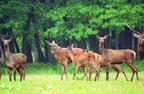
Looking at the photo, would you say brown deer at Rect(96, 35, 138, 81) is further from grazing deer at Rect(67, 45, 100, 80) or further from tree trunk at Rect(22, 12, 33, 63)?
tree trunk at Rect(22, 12, 33, 63)

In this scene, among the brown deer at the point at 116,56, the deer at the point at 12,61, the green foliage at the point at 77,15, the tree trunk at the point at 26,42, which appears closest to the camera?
the deer at the point at 12,61

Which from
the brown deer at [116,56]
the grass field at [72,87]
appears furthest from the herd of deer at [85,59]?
the grass field at [72,87]

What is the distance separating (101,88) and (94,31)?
19.8 metres

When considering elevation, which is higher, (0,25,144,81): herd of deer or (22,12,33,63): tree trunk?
(0,25,144,81): herd of deer

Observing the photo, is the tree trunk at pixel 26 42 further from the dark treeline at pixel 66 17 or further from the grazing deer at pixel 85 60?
the grazing deer at pixel 85 60

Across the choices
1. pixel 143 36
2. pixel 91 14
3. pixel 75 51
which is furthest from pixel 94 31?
pixel 143 36

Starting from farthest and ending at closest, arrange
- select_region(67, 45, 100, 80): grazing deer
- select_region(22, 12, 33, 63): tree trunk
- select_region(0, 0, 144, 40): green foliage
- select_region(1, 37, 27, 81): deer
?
select_region(22, 12, 33, 63): tree trunk
select_region(0, 0, 144, 40): green foliage
select_region(1, 37, 27, 81): deer
select_region(67, 45, 100, 80): grazing deer

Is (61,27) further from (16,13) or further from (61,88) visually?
(61,88)

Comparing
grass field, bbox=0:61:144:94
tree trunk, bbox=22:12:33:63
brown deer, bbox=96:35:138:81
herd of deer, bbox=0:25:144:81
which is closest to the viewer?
grass field, bbox=0:61:144:94

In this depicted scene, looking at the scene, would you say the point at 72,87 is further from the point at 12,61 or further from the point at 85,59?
the point at 12,61

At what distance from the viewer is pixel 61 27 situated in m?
43.9

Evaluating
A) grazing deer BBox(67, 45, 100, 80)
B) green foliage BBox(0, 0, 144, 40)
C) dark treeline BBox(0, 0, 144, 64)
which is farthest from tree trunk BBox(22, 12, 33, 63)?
grazing deer BBox(67, 45, 100, 80)

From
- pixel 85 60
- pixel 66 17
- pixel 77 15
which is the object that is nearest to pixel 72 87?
pixel 85 60

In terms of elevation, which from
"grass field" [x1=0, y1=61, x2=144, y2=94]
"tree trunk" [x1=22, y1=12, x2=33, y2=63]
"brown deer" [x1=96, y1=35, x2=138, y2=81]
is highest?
"brown deer" [x1=96, y1=35, x2=138, y2=81]
